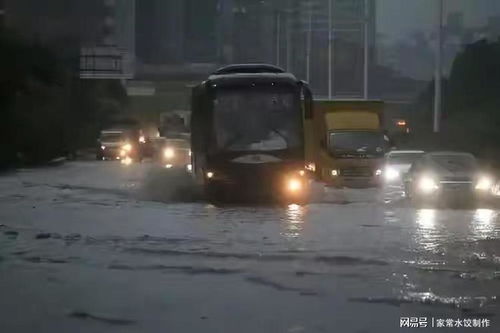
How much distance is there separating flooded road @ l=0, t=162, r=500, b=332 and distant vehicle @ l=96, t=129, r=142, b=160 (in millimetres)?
39369

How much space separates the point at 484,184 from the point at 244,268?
18571 mm

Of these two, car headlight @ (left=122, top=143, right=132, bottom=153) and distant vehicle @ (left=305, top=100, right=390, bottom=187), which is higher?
distant vehicle @ (left=305, top=100, right=390, bottom=187)

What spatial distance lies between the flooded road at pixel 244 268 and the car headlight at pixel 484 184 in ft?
14.2

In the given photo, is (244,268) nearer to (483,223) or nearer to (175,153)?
(483,223)

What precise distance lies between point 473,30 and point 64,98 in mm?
25538

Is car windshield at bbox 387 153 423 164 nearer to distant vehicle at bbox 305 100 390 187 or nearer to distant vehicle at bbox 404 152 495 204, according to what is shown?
distant vehicle at bbox 305 100 390 187

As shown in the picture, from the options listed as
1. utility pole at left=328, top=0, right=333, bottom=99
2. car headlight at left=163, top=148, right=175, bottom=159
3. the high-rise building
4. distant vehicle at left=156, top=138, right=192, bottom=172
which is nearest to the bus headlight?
distant vehicle at left=156, top=138, right=192, bottom=172

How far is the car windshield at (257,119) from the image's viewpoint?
28406mm

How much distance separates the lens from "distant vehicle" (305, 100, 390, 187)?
3744 cm

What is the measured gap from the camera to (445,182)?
2936cm

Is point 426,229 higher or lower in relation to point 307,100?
lower

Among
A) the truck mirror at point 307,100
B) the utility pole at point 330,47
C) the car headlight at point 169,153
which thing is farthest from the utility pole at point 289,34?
the truck mirror at point 307,100

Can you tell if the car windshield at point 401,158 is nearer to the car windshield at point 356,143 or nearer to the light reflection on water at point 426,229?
the car windshield at point 356,143

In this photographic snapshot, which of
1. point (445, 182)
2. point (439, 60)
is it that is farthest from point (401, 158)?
point (439, 60)
